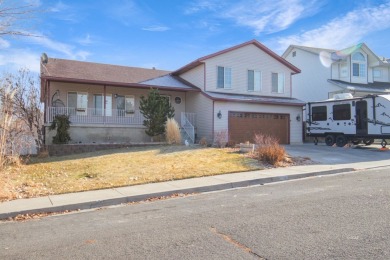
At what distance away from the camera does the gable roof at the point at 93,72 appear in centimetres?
2156

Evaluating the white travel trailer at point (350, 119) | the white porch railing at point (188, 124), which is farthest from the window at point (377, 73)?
the white porch railing at point (188, 124)

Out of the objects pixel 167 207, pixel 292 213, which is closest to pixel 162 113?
pixel 167 207

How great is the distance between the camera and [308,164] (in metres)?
13.9

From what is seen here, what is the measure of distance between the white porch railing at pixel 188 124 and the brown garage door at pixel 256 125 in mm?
2471

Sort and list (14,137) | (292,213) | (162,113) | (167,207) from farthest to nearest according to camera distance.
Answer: (162,113) < (14,137) < (167,207) < (292,213)

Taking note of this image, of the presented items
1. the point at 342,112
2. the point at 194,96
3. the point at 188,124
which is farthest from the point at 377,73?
the point at 188,124

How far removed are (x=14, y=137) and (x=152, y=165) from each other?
211 inches

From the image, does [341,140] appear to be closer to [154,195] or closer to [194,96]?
[194,96]

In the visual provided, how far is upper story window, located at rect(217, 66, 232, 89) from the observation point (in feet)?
79.4

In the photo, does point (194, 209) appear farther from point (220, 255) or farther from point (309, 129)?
point (309, 129)

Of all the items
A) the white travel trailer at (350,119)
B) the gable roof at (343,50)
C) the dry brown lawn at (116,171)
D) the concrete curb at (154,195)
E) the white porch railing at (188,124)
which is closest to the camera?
the concrete curb at (154,195)

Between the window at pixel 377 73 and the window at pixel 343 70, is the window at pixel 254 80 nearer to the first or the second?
the window at pixel 343 70

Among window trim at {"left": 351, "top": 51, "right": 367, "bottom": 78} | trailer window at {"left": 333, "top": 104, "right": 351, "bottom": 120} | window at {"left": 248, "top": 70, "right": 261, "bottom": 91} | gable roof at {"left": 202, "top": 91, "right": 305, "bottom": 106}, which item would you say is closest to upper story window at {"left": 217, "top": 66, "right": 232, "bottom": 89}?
gable roof at {"left": 202, "top": 91, "right": 305, "bottom": 106}

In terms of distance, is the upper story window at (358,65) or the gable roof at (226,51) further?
the upper story window at (358,65)
